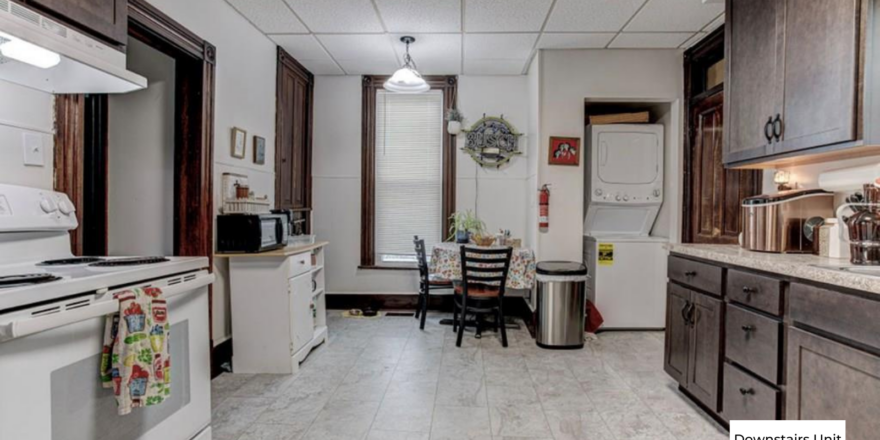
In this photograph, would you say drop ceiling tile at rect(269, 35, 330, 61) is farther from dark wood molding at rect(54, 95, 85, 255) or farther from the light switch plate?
the light switch plate

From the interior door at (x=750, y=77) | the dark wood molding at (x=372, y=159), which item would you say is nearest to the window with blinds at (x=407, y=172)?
the dark wood molding at (x=372, y=159)

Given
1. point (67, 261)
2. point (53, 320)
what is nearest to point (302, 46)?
point (67, 261)

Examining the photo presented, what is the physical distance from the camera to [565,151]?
4.26 meters

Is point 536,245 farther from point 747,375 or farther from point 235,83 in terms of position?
point 235,83

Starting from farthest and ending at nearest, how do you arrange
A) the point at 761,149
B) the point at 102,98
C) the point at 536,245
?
the point at 536,245 → the point at 102,98 → the point at 761,149

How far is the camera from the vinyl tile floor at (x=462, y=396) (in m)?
2.38

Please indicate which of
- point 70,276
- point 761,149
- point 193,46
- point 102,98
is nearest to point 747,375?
point 761,149

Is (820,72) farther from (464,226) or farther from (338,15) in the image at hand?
(464,226)

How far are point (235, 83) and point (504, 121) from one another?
272 cm

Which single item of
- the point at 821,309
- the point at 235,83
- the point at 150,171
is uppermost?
the point at 235,83

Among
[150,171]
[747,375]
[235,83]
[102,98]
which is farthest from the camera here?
[235,83]

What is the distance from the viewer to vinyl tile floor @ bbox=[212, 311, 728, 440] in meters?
2.38

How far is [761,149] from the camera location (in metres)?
2.42

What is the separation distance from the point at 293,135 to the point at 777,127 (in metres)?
3.93
